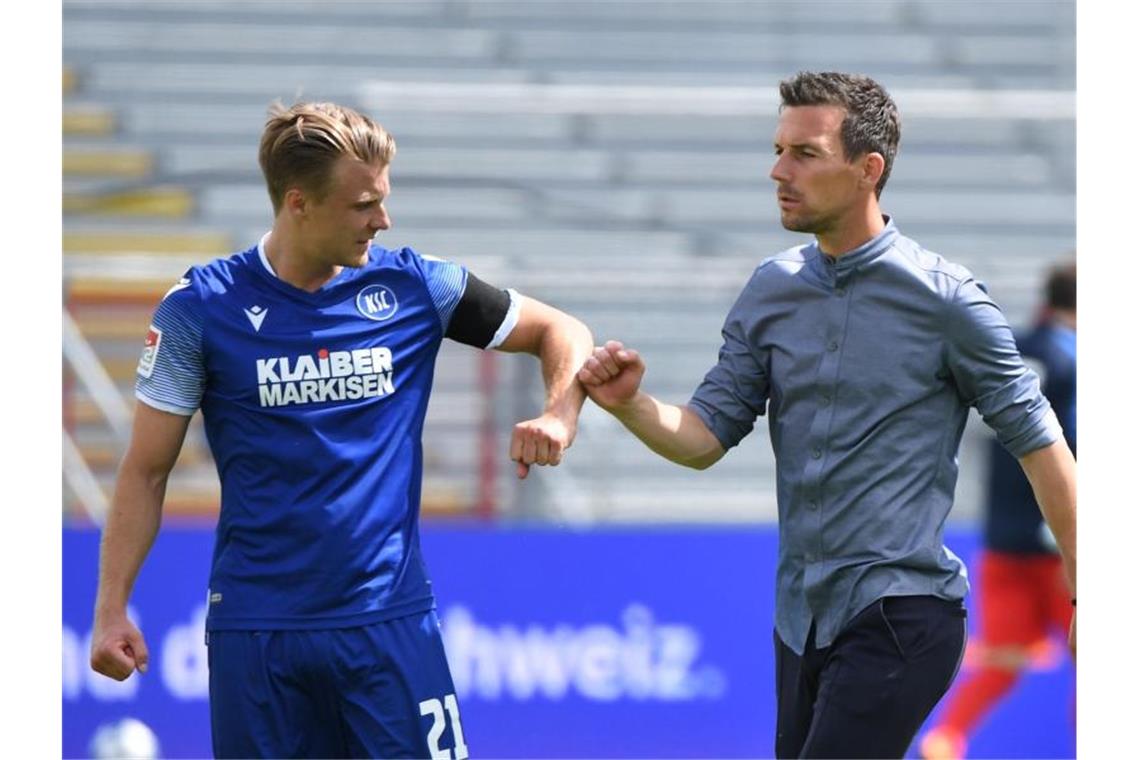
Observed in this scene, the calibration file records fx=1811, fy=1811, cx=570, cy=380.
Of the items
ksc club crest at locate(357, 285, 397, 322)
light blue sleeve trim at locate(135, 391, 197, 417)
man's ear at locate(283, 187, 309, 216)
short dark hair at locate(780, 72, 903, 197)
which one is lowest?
light blue sleeve trim at locate(135, 391, 197, 417)

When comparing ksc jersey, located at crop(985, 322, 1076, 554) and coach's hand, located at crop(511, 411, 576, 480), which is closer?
coach's hand, located at crop(511, 411, 576, 480)

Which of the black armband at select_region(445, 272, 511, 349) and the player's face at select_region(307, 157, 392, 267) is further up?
the player's face at select_region(307, 157, 392, 267)

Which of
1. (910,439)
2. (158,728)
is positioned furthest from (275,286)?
(158,728)

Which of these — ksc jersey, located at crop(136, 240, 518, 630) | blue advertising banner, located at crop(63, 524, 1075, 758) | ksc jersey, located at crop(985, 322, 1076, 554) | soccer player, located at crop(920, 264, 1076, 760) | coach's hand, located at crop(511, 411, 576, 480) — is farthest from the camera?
blue advertising banner, located at crop(63, 524, 1075, 758)

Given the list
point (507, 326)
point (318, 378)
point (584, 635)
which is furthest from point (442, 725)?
point (584, 635)

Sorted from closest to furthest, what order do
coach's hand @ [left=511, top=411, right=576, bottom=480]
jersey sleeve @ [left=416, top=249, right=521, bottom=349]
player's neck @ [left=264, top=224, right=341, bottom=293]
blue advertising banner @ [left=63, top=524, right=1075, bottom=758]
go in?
coach's hand @ [left=511, top=411, right=576, bottom=480] < player's neck @ [left=264, top=224, right=341, bottom=293] < jersey sleeve @ [left=416, top=249, right=521, bottom=349] < blue advertising banner @ [left=63, top=524, right=1075, bottom=758]

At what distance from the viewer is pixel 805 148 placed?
3.69 meters

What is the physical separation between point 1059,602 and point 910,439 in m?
4.08

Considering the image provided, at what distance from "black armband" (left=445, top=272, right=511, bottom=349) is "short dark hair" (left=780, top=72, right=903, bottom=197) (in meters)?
0.74

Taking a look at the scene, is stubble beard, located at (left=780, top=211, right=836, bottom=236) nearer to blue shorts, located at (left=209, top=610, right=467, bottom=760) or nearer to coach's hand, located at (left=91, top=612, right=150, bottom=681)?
blue shorts, located at (left=209, top=610, right=467, bottom=760)

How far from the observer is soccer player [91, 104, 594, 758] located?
3.65 m

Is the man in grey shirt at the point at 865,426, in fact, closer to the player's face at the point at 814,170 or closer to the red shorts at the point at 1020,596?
the player's face at the point at 814,170

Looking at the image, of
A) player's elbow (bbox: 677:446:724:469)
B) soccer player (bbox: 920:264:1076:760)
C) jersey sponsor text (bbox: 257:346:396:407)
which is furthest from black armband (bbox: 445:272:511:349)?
soccer player (bbox: 920:264:1076:760)

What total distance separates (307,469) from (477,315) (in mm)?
515
